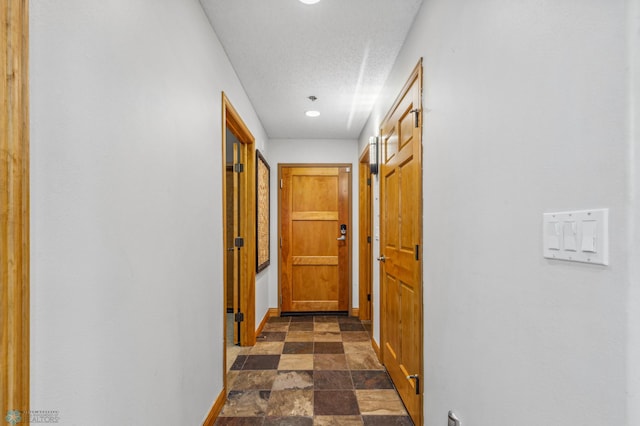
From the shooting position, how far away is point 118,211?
112 cm

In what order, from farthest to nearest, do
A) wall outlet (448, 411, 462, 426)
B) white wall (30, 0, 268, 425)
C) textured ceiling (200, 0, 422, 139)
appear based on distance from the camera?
textured ceiling (200, 0, 422, 139) → wall outlet (448, 411, 462, 426) → white wall (30, 0, 268, 425)

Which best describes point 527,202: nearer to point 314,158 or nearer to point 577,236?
point 577,236

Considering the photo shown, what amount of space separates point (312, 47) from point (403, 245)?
1.44m

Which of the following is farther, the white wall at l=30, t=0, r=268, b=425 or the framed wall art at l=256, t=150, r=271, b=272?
the framed wall art at l=256, t=150, r=271, b=272

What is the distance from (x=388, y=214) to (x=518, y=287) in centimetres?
182

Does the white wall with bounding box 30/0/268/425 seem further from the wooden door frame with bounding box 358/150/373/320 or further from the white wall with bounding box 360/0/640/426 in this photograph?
the wooden door frame with bounding box 358/150/373/320

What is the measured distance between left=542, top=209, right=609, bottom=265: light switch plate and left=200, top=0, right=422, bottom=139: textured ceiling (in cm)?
157

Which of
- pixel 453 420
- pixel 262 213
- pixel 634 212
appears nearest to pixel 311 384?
pixel 453 420

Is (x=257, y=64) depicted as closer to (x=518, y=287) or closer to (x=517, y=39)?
(x=517, y=39)

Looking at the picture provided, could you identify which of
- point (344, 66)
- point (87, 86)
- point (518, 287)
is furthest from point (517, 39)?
point (344, 66)

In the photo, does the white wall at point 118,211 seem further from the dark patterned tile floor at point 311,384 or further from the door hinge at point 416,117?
the door hinge at point 416,117

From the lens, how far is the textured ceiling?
1.98 meters

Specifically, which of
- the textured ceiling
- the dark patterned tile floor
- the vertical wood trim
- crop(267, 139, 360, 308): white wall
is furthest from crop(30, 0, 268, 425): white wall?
crop(267, 139, 360, 308): white wall

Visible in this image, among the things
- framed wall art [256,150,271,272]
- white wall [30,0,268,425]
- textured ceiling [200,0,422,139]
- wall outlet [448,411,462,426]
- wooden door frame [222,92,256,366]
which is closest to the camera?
white wall [30,0,268,425]
